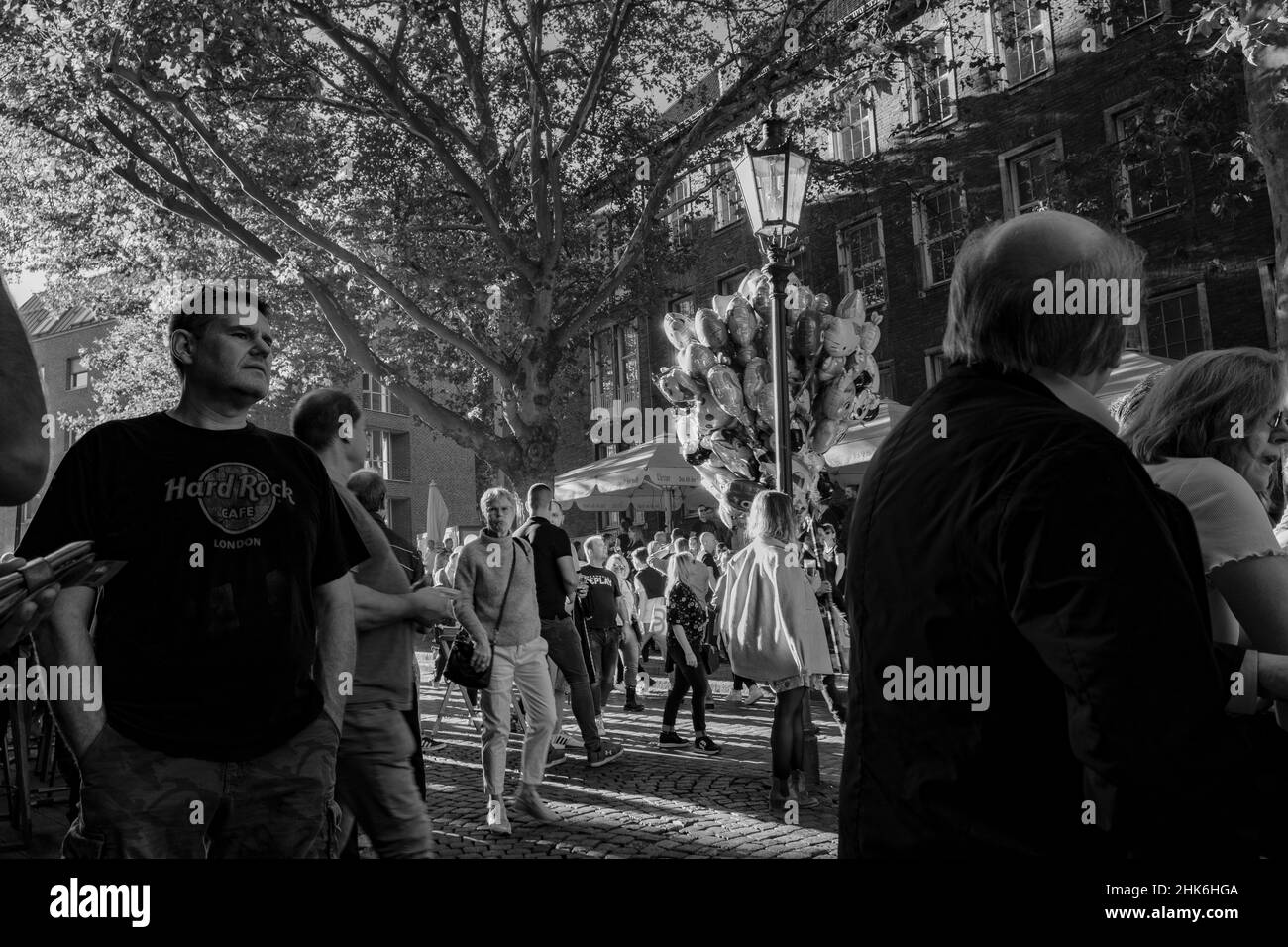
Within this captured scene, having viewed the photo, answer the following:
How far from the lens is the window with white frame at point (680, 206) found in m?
16.5

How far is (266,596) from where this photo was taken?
2.57 meters

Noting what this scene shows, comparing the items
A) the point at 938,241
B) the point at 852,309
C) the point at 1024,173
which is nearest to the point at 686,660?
the point at 852,309

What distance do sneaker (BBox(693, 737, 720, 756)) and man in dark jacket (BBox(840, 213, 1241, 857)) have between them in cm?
713

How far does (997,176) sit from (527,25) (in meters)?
11.5

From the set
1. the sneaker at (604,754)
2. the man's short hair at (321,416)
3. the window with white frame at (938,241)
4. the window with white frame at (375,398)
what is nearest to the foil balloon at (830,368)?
the sneaker at (604,754)

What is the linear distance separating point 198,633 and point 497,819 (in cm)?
391

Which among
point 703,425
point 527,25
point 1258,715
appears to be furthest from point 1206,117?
point 1258,715

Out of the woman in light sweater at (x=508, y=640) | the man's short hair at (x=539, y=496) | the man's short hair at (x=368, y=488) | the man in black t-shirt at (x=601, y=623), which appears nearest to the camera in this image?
the man's short hair at (x=368, y=488)

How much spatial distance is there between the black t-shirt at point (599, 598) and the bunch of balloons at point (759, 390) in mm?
1565

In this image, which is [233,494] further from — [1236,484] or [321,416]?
[1236,484]

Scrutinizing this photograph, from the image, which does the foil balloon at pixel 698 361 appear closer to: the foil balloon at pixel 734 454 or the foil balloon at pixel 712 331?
the foil balloon at pixel 712 331

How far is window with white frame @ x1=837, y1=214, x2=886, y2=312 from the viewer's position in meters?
24.4

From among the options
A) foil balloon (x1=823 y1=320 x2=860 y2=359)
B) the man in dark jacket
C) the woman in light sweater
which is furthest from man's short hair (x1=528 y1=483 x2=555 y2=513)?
the man in dark jacket

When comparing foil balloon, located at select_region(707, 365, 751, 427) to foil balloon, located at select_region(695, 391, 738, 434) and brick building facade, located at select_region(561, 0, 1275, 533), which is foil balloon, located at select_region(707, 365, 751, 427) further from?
brick building facade, located at select_region(561, 0, 1275, 533)
